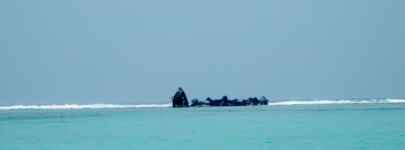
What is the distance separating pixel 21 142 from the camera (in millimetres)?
29031

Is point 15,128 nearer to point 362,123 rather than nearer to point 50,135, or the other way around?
point 50,135

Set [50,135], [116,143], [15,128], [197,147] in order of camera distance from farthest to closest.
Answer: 1. [15,128]
2. [50,135]
3. [116,143]
4. [197,147]

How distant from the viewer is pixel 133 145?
27094mm

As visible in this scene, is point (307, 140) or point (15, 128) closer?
point (307, 140)

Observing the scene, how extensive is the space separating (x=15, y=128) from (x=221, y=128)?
316 inches

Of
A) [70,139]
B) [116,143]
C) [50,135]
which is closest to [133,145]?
[116,143]

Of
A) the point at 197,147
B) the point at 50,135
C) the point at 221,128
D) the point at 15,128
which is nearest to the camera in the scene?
the point at 197,147

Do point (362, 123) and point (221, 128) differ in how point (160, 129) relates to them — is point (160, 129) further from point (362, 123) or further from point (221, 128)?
point (362, 123)

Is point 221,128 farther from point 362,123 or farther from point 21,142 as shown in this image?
point 21,142

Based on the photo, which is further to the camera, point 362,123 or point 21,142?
point 362,123

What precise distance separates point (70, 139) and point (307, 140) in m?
7.16

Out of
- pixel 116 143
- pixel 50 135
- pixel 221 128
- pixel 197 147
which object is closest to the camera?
pixel 197 147

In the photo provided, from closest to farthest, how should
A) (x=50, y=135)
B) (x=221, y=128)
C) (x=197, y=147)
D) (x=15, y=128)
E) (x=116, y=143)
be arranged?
1. (x=197, y=147)
2. (x=116, y=143)
3. (x=50, y=135)
4. (x=221, y=128)
5. (x=15, y=128)

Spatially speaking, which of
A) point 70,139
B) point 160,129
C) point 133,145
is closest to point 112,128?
point 160,129
